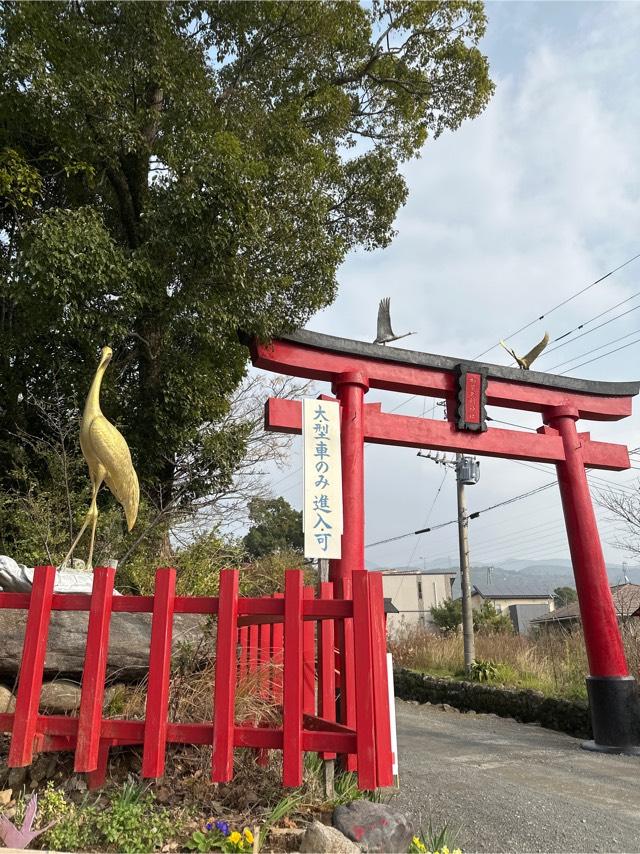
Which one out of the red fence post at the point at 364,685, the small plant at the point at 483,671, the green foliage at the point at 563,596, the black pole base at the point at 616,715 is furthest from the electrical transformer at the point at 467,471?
the green foliage at the point at 563,596

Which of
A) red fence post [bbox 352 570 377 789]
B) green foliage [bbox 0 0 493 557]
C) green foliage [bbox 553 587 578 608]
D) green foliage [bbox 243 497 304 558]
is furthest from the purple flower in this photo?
green foliage [bbox 553 587 578 608]

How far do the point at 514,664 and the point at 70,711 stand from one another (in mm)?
10469

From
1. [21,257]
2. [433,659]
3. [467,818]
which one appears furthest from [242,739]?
[433,659]

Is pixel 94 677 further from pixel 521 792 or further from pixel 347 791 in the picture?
pixel 521 792

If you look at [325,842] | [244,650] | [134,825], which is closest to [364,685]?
[325,842]

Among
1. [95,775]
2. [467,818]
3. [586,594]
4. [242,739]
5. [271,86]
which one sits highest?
[271,86]

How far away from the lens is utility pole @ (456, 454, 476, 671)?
1270 cm

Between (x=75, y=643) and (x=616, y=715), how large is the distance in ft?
19.3

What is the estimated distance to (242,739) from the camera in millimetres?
2828

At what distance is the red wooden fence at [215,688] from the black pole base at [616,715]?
493cm

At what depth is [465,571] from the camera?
14555 millimetres

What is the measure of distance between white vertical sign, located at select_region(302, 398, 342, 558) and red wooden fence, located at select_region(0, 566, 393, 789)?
1.43m

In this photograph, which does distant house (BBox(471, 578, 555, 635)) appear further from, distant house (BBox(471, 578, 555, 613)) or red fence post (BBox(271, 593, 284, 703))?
red fence post (BBox(271, 593, 284, 703))

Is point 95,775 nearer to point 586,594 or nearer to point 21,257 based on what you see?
point 21,257
